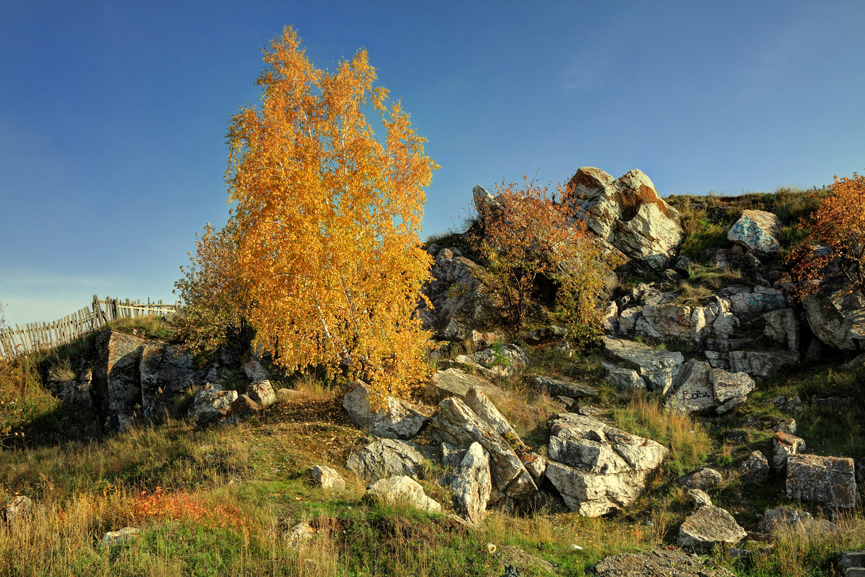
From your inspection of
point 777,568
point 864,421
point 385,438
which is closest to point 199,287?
point 385,438

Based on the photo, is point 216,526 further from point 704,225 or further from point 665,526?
point 704,225

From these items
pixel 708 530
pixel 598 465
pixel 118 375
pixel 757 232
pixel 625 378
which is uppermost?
pixel 757 232

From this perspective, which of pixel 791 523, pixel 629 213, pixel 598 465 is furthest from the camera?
pixel 629 213

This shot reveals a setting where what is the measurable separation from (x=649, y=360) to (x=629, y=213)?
9600 millimetres

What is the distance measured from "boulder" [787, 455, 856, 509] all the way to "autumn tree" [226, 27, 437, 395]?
916 centimetres

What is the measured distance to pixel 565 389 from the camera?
15.9m

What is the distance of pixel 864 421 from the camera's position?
13438 mm

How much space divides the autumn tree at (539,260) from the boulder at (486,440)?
8381 mm

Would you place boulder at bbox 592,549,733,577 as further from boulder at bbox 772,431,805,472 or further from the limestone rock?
the limestone rock

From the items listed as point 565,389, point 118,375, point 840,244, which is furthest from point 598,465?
point 118,375

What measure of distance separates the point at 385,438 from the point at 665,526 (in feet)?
21.2

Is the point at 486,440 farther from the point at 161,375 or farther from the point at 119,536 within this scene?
the point at 161,375

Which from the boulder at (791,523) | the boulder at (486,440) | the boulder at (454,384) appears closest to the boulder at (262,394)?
the boulder at (454,384)

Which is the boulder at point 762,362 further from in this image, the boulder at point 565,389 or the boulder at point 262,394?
the boulder at point 262,394
